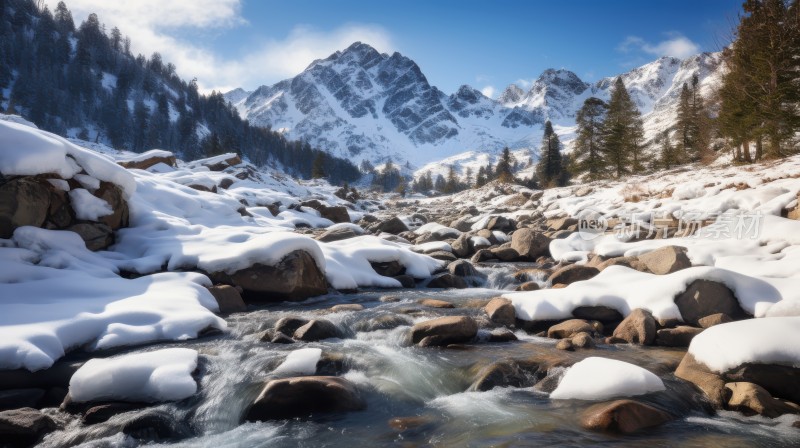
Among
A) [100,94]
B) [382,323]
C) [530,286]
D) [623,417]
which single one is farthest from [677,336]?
[100,94]

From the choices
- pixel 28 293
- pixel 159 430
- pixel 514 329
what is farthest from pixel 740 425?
pixel 28 293

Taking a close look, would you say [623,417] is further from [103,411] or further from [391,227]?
[391,227]

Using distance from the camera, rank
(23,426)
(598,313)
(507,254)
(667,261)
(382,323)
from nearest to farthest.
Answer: (23,426) → (598,313) → (382,323) → (667,261) → (507,254)

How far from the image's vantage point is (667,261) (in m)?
9.05

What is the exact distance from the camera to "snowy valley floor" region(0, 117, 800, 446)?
433cm

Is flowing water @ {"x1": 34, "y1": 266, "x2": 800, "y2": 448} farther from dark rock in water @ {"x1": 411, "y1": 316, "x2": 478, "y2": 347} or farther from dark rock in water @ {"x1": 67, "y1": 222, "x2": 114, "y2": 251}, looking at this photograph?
dark rock in water @ {"x1": 67, "y1": 222, "x2": 114, "y2": 251}

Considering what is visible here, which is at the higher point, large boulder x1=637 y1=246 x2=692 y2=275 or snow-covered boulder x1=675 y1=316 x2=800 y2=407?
large boulder x1=637 y1=246 x2=692 y2=275

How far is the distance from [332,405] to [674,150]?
148ft

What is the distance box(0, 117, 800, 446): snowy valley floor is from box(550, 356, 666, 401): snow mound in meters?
0.02

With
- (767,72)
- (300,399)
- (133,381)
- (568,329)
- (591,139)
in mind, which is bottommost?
(300,399)

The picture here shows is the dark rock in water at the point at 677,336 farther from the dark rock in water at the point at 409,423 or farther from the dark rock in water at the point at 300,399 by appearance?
the dark rock in water at the point at 300,399

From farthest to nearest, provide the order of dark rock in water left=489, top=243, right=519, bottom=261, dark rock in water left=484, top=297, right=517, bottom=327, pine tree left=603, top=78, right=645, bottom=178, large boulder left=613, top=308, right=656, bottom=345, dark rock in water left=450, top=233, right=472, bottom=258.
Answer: pine tree left=603, top=78, right=645, bottom=178 < dark rock in water left=450, top=233, right=472, bottom=258 < dark rock in water left=489, top=243, right=519, bottom=261 < dark rock in water left=484, top=297, right=517, bottom=327 < large boulder left=613, top=308, right=656, bottom=345

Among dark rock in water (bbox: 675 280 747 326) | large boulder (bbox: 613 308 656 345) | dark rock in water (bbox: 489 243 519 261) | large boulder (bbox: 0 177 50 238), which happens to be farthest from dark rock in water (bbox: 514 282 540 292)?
large boulder (bbox: 0 177 50 238)

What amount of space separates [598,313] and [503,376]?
2.99 m
